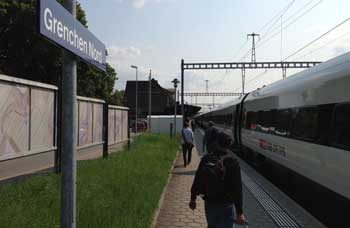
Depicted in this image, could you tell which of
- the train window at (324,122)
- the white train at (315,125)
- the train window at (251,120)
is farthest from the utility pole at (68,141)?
the train window at (251,120)

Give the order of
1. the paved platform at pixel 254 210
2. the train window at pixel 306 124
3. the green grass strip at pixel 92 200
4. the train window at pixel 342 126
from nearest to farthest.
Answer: the green grass strip at pixel 92 200 → the train window at pixel 342 126 → the paved platform at pixel 254 210 → the train window at pixel 306 124

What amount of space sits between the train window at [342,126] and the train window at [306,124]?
3.74 feet

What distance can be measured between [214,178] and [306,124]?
238 inches

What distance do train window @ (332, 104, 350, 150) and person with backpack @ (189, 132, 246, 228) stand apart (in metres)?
3.54

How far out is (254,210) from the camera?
8703 mm

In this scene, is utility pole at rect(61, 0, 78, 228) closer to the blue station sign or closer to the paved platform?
the blue station sign

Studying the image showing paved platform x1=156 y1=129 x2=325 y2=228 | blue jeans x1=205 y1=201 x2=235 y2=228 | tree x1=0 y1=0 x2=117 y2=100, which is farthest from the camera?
tree x1=0 y1=0 x2=117 y2=100

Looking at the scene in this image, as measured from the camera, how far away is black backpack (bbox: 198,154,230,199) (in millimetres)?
4320

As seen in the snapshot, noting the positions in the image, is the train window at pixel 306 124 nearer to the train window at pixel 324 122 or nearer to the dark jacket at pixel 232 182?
the train window at pixel 324 122

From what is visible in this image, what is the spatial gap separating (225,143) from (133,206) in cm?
316

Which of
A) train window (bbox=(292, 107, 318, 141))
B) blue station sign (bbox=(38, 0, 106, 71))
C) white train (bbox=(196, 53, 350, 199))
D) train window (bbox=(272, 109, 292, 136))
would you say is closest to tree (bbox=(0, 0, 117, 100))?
train window (bbox=(272, 109, 292, 136))

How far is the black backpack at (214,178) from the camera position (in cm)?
432

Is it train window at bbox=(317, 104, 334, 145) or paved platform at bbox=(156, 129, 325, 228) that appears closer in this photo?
paved platform at bbox=(156, 129, 325, 228)

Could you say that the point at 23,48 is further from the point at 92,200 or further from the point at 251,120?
the point at 92,200
